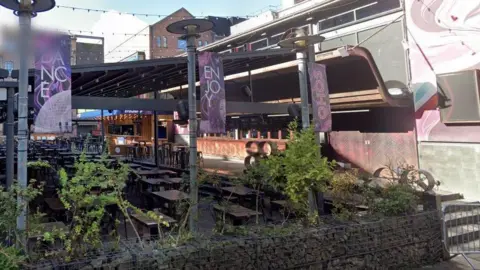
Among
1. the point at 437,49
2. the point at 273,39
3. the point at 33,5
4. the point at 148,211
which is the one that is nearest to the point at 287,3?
the point at 273,39

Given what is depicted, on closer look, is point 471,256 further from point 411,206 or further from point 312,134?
point 312,134

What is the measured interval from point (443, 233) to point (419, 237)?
1.77 ft

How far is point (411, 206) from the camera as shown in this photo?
562 centimetres

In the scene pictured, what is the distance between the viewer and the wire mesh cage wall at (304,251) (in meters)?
3.68

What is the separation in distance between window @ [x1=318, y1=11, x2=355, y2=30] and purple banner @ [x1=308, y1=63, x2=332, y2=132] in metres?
5.82

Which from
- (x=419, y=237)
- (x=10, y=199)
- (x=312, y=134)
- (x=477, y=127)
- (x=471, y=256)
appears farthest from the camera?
(x=477, y=127)

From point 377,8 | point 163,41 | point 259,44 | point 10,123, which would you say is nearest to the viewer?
point 10,123

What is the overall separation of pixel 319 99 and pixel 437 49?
4585 mm

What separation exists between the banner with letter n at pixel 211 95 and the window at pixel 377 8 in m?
6.49

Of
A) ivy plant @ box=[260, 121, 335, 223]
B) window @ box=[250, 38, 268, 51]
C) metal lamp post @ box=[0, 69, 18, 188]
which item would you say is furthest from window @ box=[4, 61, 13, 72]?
window @ box=[250, 38, 268, 51]

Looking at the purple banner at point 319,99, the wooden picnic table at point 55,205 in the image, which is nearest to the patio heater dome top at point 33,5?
the wooden picnic table at point 55,205

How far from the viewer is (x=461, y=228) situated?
6488 mm

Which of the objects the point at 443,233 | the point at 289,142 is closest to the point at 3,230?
the point at 289,142

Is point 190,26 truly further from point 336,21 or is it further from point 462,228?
point 336,21
